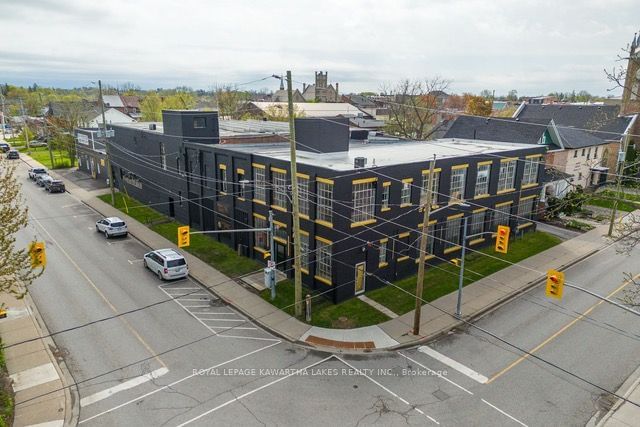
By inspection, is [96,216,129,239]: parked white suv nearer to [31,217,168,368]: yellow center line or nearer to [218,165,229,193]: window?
[31,217,168,368]: yellow center line

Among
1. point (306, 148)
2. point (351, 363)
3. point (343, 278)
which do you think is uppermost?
point (306, 148)

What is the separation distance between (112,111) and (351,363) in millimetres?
81154

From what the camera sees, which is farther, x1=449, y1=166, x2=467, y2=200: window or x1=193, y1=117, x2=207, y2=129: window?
x1=193, y1=117, x2=207, y2=129: window

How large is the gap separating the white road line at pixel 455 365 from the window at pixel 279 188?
42.2 feet

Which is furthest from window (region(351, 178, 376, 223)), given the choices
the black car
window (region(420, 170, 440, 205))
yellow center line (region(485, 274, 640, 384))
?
the black car

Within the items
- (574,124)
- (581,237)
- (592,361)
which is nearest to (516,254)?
(581,237)

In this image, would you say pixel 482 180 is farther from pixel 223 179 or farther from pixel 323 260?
pixel 223 179

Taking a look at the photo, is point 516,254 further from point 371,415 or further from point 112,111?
point 112,111

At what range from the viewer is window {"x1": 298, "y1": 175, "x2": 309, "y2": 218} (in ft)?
89.6

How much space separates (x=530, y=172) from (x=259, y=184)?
23.6m

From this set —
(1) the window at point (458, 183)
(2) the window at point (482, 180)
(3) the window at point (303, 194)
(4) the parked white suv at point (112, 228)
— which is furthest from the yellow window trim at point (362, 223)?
(4) the parked white suv at point (112, 228)

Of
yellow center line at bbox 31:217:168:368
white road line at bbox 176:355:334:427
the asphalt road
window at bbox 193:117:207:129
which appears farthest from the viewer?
window at bbox 193:117:207:129

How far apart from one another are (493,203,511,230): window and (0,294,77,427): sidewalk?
31298 mm

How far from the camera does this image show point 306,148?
3284 cm
